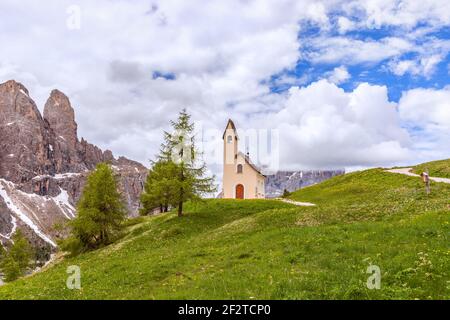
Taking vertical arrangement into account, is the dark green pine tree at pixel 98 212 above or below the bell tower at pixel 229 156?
below

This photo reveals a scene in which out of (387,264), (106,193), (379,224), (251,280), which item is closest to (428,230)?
(379,224)

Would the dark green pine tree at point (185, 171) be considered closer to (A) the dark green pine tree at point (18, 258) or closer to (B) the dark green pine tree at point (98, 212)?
(B) the dark green pine tree at point (98, 212)

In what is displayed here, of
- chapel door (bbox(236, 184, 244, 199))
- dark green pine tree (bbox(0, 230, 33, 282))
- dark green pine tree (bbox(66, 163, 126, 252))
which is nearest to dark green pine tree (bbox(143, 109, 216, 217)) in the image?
dark green pine tree (bbox(66, 163, 126, 252))

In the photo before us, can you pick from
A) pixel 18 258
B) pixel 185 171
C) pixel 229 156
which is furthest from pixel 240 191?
pixel 18 258

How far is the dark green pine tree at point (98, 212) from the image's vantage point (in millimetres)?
45375

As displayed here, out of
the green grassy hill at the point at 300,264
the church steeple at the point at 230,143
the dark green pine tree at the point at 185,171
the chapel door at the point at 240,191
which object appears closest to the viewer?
the green grassy hill at the point at 300,264

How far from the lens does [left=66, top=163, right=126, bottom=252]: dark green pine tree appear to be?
45.4 m

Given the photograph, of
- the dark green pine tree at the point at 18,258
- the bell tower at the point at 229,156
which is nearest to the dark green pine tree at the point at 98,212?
the bell tower at the point at 229,156

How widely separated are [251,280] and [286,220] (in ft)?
63.2

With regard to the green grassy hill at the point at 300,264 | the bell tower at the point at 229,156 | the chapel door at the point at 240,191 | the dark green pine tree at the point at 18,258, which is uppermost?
the bell tower at the point at 229,156

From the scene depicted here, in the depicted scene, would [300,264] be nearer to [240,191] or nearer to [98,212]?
[98,212]

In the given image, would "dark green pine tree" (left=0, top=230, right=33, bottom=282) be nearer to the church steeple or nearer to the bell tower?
the bell tower

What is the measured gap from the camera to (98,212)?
45.5 meters
